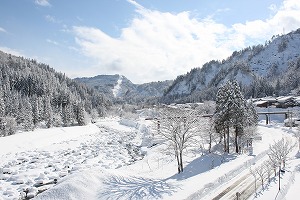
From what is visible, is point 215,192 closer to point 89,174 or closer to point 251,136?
point 89,174

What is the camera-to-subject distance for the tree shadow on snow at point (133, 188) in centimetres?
2551

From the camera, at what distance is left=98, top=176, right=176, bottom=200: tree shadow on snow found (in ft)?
83.7

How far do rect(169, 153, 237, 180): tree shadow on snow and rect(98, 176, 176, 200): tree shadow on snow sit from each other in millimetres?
4861

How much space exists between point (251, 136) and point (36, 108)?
281 feet

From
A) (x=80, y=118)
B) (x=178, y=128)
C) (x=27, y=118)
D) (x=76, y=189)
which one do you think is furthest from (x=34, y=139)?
(x=76, y=189)

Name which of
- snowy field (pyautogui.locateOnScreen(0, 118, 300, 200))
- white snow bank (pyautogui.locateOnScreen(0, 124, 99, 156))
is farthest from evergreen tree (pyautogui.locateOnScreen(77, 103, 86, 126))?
snowy field (pyautogui.locateOnScreen(0, 118, 300, 200))

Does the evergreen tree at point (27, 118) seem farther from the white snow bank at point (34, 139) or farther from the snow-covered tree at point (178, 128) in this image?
the snow-covered tree at point (178, 128)

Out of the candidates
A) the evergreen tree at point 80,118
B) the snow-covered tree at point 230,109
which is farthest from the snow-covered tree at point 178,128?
the evergreen tree at point 80,118

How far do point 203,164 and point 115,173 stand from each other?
53.0ft

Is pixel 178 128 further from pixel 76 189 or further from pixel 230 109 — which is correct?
pixel 76 189

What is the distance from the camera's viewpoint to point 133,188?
27.4m

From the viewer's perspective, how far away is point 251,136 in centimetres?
5581

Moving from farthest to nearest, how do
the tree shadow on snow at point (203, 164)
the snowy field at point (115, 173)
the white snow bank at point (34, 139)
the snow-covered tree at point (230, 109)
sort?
1. the white snow bank at point (34, 139)
2. the snow-covered tree at point (230, 109)
3. the tree shadow on snow at point (203, 164)
4. the snowy field at point (115, 173)

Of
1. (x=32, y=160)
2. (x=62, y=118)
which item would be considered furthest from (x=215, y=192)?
(x=62, y=118)
